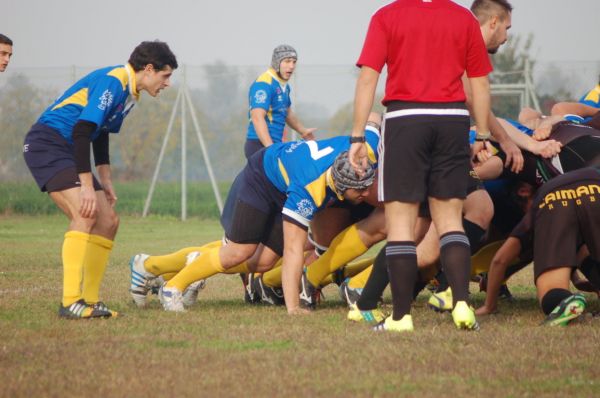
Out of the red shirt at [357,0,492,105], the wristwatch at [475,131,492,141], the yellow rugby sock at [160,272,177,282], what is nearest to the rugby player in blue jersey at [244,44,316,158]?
the yellow rugby sock at [160,272,177,282]

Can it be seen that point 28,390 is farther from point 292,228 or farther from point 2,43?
point 2,43

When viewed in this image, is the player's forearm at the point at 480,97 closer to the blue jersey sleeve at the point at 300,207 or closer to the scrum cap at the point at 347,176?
the scrum cap at the point at 347,176

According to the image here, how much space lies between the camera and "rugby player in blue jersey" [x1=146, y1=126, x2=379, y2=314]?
6.43 meters

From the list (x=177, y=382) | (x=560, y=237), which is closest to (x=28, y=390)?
(x=177, y=382)

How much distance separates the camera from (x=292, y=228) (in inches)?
256

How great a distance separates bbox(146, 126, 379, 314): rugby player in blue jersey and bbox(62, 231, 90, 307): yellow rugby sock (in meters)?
0.79

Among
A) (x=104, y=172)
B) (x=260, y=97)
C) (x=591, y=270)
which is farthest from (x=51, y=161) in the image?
(x=260, y=97)

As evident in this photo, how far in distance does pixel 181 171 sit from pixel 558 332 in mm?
16862

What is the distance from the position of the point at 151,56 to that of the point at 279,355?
8.21 feet

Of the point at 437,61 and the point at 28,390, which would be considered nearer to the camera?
the point at 28,390

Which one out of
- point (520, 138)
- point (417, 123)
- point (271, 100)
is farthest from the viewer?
point (271, 100)

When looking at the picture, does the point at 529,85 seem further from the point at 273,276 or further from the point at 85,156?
the point at 85,156

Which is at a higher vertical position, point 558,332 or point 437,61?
point 437,61

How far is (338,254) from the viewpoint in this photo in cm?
706
